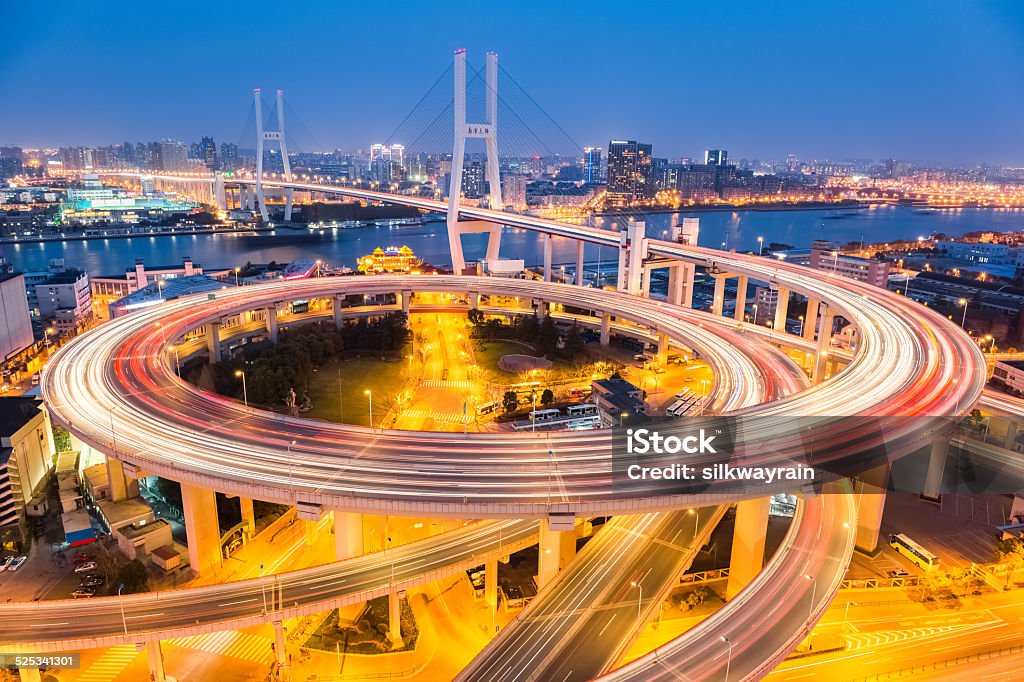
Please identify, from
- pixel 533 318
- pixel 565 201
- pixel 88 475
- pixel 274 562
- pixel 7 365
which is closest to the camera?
pixel 274 562

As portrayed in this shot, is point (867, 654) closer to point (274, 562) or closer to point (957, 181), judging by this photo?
point (274, 562)

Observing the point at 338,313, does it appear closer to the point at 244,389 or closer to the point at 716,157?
the point at 244,389

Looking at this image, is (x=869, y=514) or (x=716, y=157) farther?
(x=716, y=157)

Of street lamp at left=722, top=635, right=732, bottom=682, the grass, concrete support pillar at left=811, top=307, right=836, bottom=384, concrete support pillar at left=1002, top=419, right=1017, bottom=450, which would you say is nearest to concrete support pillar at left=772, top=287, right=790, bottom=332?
concrete support pillar at left=811, top=307, right=836, bottom=384

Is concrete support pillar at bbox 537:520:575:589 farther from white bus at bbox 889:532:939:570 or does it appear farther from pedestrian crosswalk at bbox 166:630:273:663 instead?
white bus at bbox 889:532:939:570

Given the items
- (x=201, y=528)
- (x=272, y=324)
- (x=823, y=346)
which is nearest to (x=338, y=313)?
(x=272, y=324)

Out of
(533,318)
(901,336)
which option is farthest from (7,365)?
(901,336)
